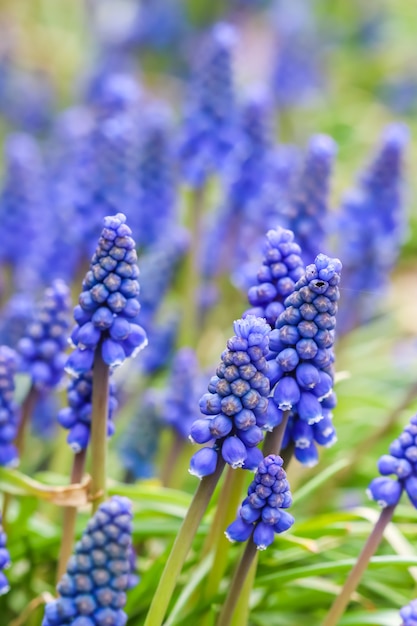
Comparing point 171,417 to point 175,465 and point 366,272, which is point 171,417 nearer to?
point 175,465

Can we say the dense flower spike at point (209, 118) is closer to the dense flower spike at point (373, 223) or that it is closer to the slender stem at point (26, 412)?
the dense flower spike at point (373, 223)

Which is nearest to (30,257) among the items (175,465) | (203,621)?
(175,465)

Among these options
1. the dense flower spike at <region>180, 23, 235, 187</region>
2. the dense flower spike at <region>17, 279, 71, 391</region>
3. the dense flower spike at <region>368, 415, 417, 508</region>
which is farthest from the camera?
the dense flower spike at <region>180, 23, 235, 187</region>

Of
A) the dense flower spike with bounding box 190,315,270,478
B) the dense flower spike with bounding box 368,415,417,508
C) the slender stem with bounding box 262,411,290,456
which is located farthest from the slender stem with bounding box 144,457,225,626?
the dense flower spike with bounding box 368,415,417,508

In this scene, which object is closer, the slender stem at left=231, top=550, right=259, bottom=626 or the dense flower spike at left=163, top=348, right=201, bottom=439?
the slender stem at left=231, top=550, right=259, bottom=626

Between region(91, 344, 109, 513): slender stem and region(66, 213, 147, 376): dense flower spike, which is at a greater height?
region(66, 213, 147, 376): dense flower spike

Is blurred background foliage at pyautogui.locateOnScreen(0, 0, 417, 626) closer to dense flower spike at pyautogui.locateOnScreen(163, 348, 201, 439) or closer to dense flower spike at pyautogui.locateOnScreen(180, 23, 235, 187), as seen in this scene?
dense flower spike at pyautogui.locateOnScreen(163, 348, 201, 439)
